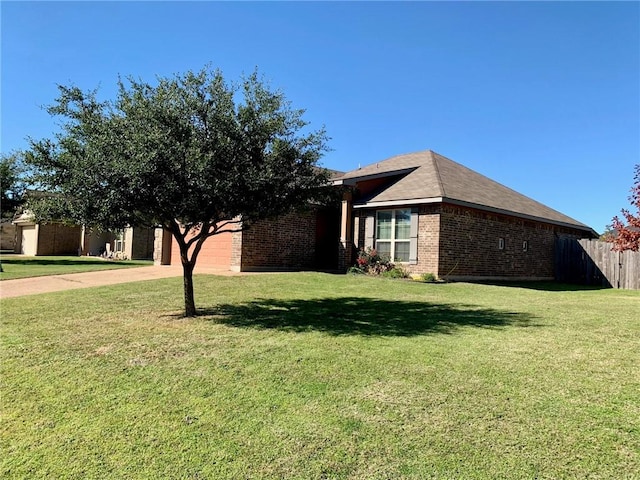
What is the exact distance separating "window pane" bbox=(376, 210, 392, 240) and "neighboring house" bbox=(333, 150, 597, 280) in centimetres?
4

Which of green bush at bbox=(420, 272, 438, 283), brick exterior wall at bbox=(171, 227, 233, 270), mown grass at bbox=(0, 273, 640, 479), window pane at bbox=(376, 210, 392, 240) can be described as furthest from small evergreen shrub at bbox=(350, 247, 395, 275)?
mown grass at bbox=(0, 273, 640, 479)

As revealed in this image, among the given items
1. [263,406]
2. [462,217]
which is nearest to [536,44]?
[462,217]

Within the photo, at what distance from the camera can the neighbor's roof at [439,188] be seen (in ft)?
51.1

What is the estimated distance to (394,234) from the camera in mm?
16359

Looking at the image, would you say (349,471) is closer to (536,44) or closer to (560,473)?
(560,473)

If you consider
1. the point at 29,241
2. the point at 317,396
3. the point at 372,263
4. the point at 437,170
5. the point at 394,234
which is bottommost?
the point at 317,396

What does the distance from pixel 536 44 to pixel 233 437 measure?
13.8 meters

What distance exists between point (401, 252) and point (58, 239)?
27.7 metres

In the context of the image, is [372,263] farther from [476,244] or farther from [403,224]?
[476,244]

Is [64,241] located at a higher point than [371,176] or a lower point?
lower

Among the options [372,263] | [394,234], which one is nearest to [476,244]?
[394,234]

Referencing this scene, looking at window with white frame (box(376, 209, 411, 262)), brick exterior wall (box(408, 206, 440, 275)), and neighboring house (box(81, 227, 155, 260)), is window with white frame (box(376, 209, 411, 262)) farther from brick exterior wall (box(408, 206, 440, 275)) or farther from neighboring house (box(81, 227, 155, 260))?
neighboring house (box(81, 227, 155, 260))

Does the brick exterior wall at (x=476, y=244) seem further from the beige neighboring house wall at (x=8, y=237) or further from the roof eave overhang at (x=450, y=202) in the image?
the beige neighboring house wall at (x=8, y=237)

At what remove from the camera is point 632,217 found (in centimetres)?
773
